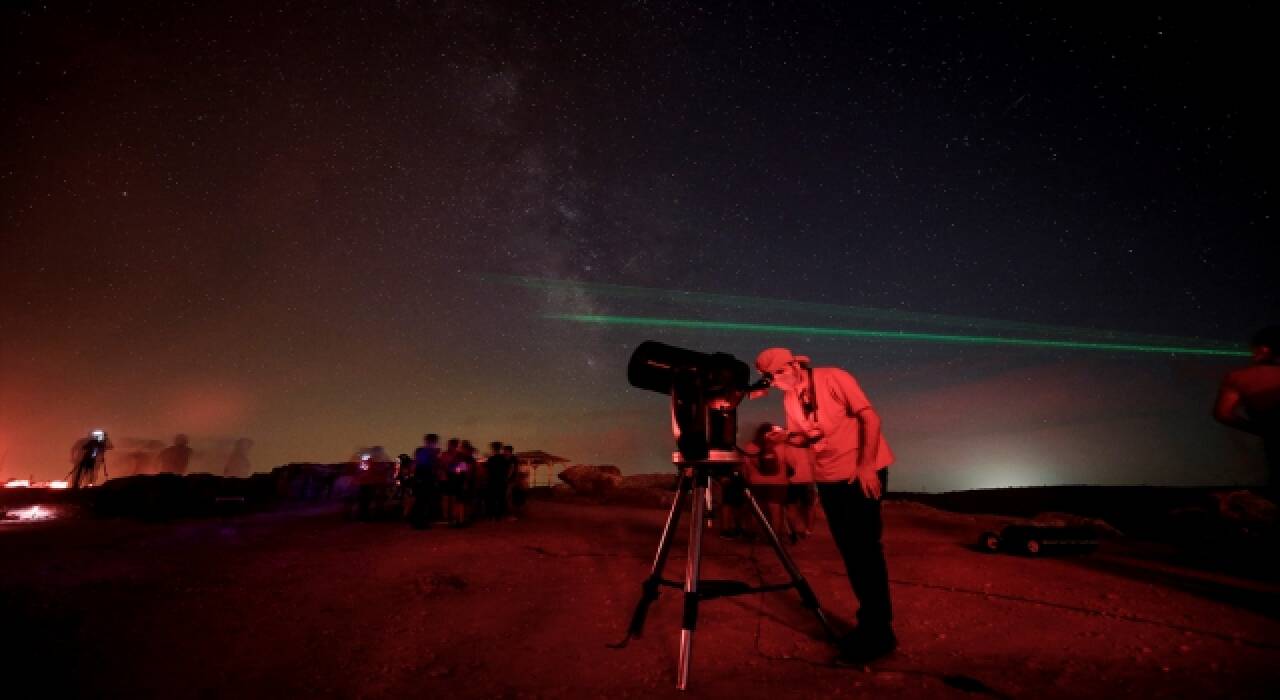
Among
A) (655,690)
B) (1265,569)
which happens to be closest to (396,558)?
(655,690)

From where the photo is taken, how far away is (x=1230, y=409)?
144 inches

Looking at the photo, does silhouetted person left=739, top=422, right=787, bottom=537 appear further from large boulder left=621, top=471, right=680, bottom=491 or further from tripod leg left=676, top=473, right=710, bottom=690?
large boulder left=621, top=471, right=680, bottom=491

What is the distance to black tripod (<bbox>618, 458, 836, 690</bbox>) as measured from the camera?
280 centimetres

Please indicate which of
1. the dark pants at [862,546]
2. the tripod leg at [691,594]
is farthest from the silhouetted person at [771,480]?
the tripod leg at [691,594]

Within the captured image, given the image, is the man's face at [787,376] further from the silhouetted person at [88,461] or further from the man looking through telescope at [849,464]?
the silhouetted person at [88,461]

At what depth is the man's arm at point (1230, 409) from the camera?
3605 millimetres

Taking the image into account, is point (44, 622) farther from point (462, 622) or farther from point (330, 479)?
point (330, 479)

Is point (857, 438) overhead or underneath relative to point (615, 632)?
overhead

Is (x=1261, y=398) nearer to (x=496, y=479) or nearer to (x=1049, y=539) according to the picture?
(x=1049, y=539)

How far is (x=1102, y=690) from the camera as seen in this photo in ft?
9.12

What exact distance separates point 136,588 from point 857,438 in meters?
7.15

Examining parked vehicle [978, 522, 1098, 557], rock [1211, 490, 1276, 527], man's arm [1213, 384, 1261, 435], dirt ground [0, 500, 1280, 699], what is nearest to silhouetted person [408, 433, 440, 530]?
dirt ground [0, 500, 1280, 699]

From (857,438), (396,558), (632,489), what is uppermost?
(857,438)

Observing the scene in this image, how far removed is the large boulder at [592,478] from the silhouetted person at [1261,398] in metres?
26.7
